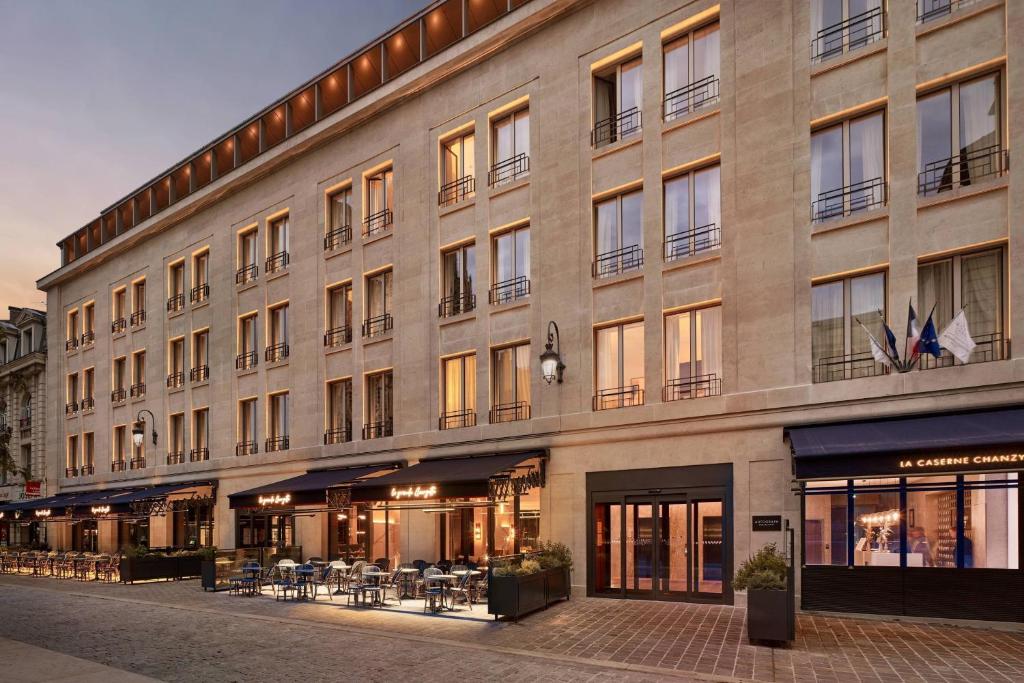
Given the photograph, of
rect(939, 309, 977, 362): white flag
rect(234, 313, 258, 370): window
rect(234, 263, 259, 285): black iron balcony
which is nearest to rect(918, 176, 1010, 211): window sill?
rect(939, 309, 977, 362): white flag

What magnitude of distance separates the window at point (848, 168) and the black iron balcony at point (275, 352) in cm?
1941

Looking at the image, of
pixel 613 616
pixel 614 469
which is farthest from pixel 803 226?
pixel 613 616

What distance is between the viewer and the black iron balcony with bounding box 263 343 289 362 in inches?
1131

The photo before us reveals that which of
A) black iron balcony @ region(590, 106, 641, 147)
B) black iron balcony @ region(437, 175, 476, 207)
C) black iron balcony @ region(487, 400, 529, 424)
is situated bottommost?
black iron balcony @ region(487, 400, 529, 424)

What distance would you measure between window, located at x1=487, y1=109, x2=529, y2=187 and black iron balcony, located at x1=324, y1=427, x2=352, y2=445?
9776 mm

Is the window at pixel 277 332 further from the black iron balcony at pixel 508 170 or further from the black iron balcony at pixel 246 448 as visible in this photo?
the black iron balcony at pixel 508 170

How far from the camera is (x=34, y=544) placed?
43000 millimetres

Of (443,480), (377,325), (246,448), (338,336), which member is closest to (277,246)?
(338,336)

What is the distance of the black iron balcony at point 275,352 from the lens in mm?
28722

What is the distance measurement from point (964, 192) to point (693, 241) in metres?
5.59

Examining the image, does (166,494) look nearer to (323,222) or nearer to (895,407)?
(323,222)

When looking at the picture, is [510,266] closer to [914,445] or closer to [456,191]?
[456,191]

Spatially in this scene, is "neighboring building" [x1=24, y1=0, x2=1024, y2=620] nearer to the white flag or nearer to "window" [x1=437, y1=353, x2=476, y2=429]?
"window" [x1=437, y1=353, x2=476, y2=429]

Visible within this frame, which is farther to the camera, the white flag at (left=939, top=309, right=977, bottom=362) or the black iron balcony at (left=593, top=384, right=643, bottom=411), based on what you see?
the black iron balcony at (left=593, top=384, right=643, bottom=411)
